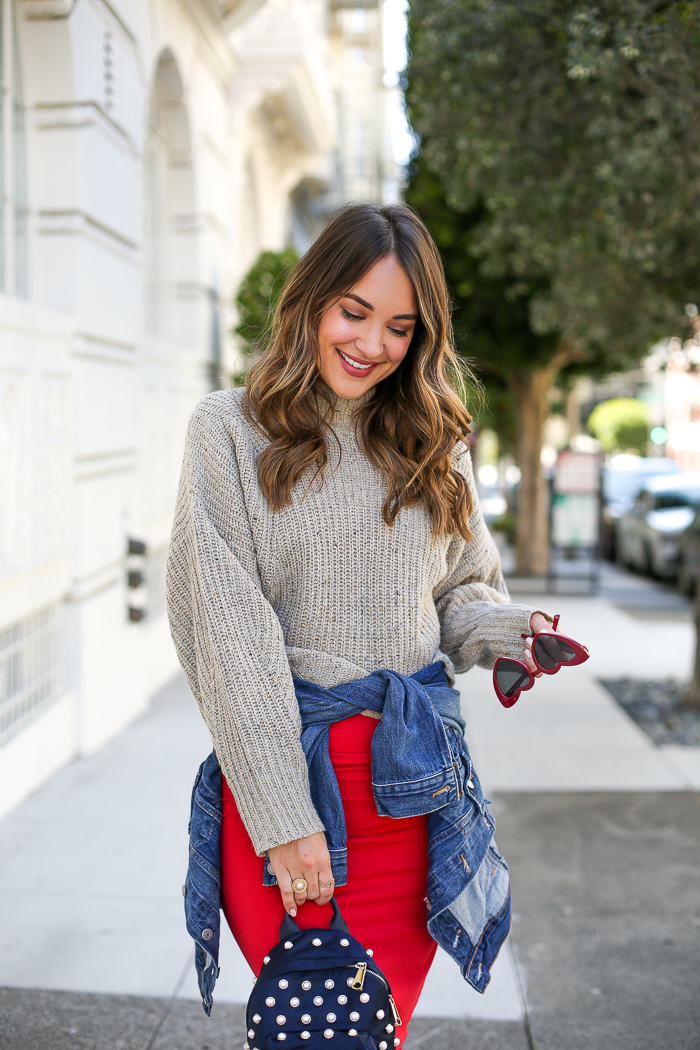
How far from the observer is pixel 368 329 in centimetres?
176

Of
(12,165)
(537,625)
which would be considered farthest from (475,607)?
(12,165)

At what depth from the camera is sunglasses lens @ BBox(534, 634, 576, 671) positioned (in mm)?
1772

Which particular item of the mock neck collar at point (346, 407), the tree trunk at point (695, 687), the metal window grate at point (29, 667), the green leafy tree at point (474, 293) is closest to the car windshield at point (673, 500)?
the green leafy tree at point (474, 293)

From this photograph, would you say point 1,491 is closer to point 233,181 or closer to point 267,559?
point 267,559

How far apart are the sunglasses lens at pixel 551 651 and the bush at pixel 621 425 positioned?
55393mm

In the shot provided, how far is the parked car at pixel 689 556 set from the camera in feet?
41.9

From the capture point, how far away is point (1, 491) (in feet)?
13.9

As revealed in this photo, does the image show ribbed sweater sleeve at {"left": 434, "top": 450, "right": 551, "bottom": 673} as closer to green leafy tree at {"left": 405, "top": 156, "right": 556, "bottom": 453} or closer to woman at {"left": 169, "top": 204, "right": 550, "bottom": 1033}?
woman at {"left": 169, "top": 204, "right": 550, "bottom": 1033}

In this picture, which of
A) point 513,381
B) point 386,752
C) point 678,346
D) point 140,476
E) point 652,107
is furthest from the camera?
point 513,381

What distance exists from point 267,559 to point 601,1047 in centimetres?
192

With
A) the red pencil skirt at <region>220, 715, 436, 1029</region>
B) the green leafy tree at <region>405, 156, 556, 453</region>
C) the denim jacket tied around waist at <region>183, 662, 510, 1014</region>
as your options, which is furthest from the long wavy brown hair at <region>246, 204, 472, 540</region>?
the green leafy tree at <region>405, 156, 556, 453</region>

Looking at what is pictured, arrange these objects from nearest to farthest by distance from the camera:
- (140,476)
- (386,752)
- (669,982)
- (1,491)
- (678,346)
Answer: (386,752) < (669,982) < (1,491) < (140,476) < (678,346)

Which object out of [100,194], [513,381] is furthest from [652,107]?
[513,381]

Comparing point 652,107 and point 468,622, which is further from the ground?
point 652,107
